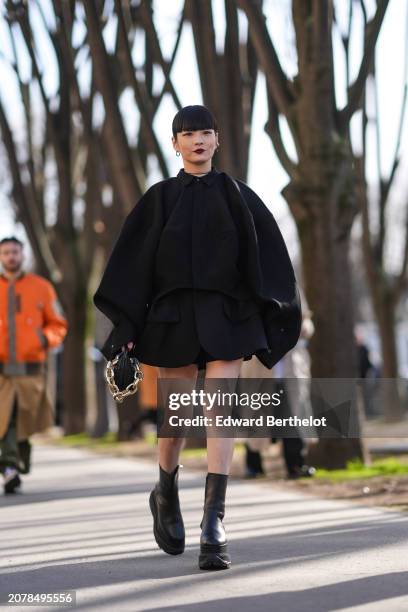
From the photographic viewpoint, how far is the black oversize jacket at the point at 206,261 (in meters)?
5.49

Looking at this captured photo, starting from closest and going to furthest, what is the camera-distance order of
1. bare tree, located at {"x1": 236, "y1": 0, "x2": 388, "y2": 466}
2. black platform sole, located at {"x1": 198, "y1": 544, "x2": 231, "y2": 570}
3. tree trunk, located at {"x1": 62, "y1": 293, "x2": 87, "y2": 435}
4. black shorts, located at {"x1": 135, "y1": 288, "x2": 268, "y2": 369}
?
1. black platform sole, located at {"x1": 198, "y1": 544, "x2": 231, "y2": 570}
2. black shorts, located at {"x1": 135, "y1": 288, "x2": 268, "y2": 369}
3. bare tree, located at {"x1": 236, "y1": 0, "x2": 388, "y2": 466}
4. tree trunk, located at {"x1": 62, "y1": 293, "x2": 87, "y2": 435}

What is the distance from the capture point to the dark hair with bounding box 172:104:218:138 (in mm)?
5641

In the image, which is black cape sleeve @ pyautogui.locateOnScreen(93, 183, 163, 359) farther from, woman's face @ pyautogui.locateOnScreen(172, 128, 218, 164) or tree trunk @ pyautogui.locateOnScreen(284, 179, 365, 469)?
tree trunk @ pyautogui.locateOnScreen(284, 179, 365, 469)

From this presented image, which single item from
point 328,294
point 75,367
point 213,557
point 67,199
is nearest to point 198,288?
point 213,557

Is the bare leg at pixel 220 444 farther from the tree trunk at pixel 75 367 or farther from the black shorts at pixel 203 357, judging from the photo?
the tree trunk at pixel 75 367

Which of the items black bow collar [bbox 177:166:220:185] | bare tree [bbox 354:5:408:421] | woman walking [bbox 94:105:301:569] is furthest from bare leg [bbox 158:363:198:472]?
bare tree [bbox 354:5:408:421]

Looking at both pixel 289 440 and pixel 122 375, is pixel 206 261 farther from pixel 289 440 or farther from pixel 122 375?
pixel 289 440

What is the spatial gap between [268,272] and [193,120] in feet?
2.42

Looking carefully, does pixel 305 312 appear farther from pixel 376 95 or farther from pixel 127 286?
pixel 376 95

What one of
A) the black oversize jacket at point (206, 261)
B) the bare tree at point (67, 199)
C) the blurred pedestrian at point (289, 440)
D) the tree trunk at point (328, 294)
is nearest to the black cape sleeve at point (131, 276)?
the black oversize jacket at point (206, 261)

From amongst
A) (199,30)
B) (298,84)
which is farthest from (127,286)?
(199,30)

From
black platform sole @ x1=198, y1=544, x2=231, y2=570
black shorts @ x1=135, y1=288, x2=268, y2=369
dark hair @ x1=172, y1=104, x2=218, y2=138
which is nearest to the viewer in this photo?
black platform sole @ x1=198, y1=544, x2=231, y2=570

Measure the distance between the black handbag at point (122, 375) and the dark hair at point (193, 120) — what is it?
3.36 ft

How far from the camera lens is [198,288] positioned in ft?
17.9
